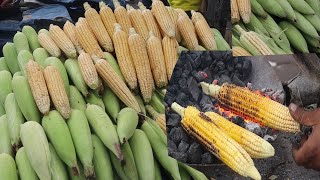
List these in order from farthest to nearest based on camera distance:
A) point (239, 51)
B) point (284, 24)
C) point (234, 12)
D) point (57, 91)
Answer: point (284, 24) → point (234, 12) → point (239, 51) → point (57, 91)

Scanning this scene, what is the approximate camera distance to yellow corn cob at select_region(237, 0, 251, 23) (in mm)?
2361

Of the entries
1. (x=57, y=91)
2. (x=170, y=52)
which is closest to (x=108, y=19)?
(x=170, y=52)

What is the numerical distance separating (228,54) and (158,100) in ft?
1.20

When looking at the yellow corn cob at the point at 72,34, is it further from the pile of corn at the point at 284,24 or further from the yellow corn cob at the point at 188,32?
the pile of corn at the point at 284,24

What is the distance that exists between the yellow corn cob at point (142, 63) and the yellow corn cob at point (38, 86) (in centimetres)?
39

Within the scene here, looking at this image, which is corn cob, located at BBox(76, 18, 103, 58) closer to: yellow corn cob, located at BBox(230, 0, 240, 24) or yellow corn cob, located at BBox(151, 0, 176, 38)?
yellow corn cob, located at BBox(151, 0, 176, 38)

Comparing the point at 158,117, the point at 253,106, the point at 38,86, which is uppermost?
the point at 253,106

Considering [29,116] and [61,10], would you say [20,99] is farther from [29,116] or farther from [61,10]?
[61,10]

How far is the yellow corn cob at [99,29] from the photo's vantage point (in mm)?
2152

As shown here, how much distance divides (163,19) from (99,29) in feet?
0.99

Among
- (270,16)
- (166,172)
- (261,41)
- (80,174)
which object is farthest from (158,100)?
(270,16)

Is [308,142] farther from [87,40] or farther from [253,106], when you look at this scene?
[87,40]

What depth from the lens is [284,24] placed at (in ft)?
8.54

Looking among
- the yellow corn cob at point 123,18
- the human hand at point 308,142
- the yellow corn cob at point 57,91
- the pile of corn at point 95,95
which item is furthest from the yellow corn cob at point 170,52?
the human hand at point 308,142
